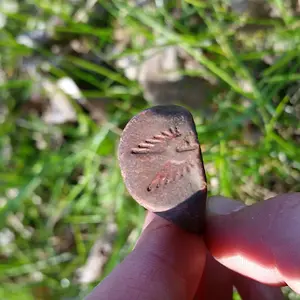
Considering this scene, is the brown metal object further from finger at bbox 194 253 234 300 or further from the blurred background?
the blurred background

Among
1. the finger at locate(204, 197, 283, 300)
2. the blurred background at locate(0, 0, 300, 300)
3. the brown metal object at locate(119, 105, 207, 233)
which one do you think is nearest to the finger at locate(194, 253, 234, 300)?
the finger at locate(204, 197, 283, 300)

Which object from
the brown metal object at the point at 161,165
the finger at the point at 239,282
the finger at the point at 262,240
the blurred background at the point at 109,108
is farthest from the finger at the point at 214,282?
the brown metal object at the point at 161,165

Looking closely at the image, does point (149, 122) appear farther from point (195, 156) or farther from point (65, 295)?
point (65, 295)

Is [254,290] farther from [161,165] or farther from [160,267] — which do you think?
[161,165]

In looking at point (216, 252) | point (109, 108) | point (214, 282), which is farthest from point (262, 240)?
point (109, 108)

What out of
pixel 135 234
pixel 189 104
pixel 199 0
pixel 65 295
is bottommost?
pixel 65 295

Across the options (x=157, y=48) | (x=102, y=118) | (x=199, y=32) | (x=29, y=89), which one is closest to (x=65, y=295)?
(x=102, y=118)
